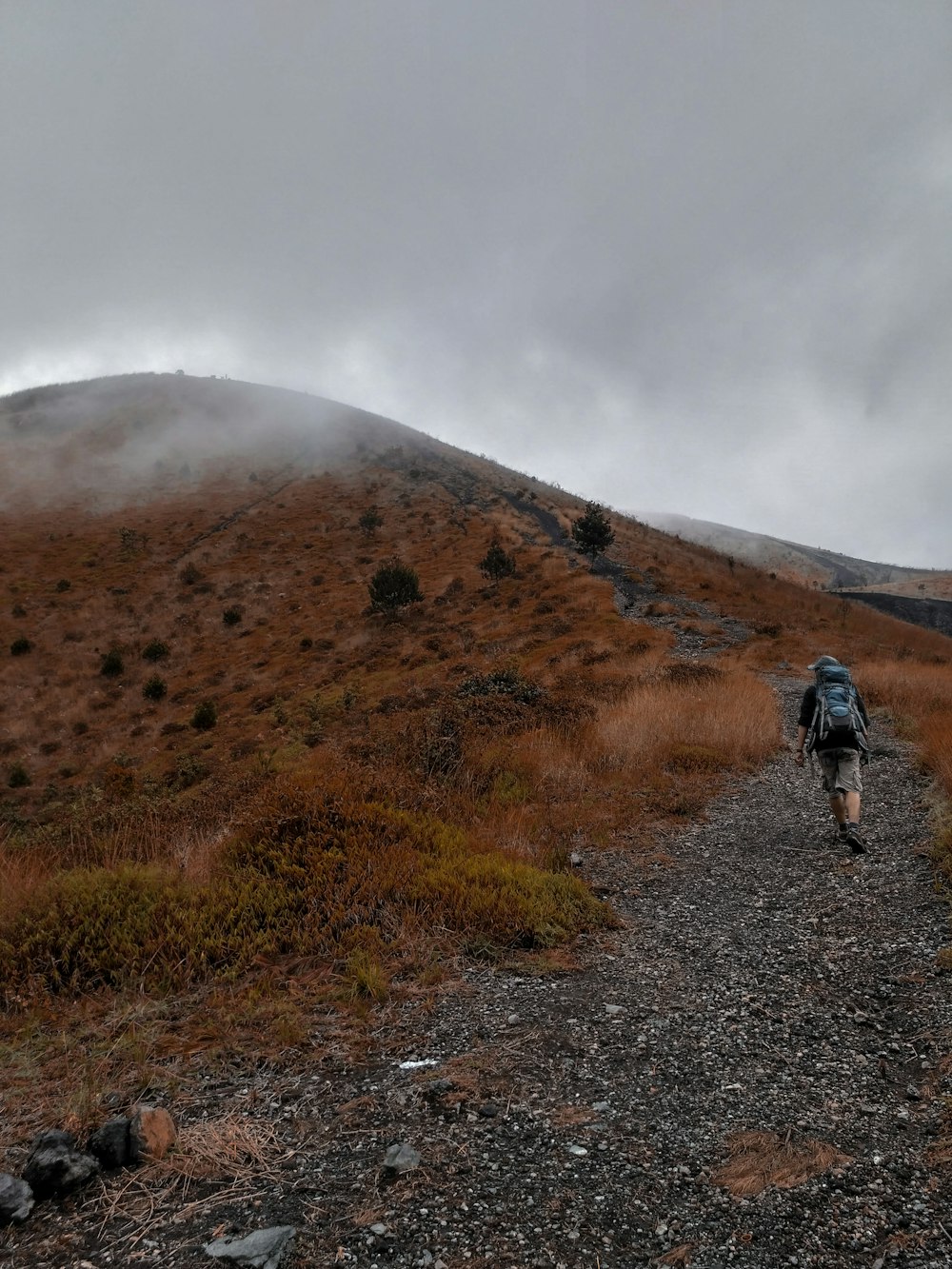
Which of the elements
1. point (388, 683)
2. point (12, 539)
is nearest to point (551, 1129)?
point (388, 683)

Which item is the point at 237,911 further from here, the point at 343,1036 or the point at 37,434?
the point at 37,434

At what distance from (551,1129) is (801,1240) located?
1217mm

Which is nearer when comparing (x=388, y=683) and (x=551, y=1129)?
(x=551, y=1129)

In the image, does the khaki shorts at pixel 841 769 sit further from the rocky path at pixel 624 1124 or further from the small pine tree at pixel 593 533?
the small pine tree at pixel 593 533

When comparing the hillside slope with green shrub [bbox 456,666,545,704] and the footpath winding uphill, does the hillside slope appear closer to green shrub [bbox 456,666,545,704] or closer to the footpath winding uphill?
the footpath winding uphill

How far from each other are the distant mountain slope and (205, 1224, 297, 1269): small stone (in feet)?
319

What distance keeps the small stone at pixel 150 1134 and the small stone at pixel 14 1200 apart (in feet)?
1.39

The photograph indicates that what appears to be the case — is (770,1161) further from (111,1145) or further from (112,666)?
(112,666)

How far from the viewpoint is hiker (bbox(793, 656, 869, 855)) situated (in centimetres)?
779

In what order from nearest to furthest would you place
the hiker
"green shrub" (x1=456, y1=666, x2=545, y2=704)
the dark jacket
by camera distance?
the hiker → the dark jacket → "green shrub" (x1=456, y1=666, x2=545, y2=704)

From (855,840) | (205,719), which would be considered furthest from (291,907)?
(205,719)

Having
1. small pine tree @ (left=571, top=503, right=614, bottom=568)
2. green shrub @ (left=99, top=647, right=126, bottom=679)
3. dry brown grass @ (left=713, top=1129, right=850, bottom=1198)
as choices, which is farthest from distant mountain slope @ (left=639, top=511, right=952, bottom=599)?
dry brown grass @ (left=713, top=1129, right=850, bottom=1198)

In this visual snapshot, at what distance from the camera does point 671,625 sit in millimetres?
25047

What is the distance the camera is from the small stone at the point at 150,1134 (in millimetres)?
3133
